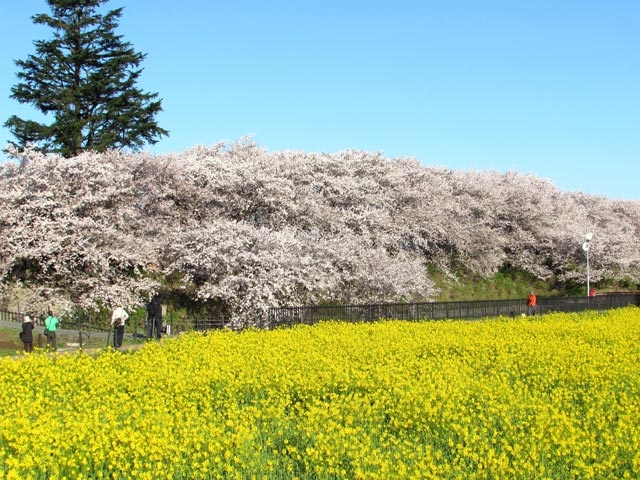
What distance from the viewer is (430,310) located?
1200 inches

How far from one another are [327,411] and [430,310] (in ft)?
66.2

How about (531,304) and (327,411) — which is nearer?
(327,411)

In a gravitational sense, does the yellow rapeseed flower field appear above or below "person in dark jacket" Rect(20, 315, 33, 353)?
below

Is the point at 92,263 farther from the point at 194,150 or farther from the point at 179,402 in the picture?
the point at 179,402

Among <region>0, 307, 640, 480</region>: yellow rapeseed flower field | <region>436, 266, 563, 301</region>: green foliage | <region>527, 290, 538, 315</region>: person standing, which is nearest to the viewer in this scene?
<region>0, 307, 640, 480</region>: yellow rapeseed flower field

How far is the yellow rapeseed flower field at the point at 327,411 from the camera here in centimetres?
856

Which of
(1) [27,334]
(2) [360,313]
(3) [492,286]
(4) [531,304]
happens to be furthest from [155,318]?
(3) [492,286]

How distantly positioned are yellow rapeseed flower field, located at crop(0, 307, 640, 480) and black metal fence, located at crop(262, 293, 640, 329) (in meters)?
7.93

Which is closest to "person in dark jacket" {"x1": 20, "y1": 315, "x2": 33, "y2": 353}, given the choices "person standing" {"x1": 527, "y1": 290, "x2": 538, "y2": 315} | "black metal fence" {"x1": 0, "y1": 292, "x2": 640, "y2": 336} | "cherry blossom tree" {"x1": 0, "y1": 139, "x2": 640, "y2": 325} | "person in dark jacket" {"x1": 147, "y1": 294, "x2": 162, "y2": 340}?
"black metal fence" {"x1": 0, "y1": 292, "x2": 640, "y2": 336}

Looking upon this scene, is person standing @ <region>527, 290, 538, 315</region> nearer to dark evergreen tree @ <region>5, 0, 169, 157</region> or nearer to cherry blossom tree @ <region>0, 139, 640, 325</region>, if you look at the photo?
cherry blossom tree @ <region>0, 139, 640, 325</region>

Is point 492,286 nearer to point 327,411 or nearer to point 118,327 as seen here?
point 118,327

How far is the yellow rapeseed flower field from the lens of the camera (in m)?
8.56

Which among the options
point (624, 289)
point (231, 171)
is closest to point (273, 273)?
point (231, 171)

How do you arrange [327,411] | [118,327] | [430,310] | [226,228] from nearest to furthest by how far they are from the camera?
1. [327,411]
2. [118,327]
3. [430,310]
4. [226,228]
